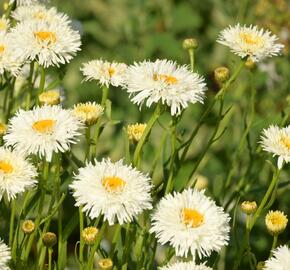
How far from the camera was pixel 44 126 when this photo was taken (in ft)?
3.53

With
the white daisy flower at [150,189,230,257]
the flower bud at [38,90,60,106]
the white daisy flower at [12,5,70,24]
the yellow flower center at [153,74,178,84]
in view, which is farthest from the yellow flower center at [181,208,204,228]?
the white daisy flower at [12,5,70,24]

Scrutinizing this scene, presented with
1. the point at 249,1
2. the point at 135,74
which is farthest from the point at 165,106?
the point at 249,1

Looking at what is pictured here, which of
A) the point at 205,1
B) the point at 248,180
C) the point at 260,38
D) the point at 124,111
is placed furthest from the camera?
the point at 205,1

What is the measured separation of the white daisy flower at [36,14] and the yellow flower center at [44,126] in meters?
0.34

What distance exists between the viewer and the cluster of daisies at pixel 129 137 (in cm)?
99

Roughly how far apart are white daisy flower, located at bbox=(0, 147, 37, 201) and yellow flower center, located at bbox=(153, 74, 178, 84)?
Result: 22cm

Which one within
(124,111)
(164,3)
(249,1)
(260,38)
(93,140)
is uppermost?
(164,3)

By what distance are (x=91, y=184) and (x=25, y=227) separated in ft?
0.42

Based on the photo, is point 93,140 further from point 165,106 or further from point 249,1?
point 249,1

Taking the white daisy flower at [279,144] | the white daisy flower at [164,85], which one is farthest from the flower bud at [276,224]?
the white daisy flower at [164,85]

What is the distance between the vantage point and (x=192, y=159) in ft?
7.09

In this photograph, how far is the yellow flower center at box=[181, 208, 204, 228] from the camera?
1.00m

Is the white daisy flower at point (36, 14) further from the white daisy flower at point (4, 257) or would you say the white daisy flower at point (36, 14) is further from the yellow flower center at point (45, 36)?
the white daisy flower at point (4, 257)

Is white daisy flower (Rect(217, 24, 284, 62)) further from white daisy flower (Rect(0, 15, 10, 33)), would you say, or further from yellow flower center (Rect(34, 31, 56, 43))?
white daisy flower (Rect(0, 15, 10, 33))
